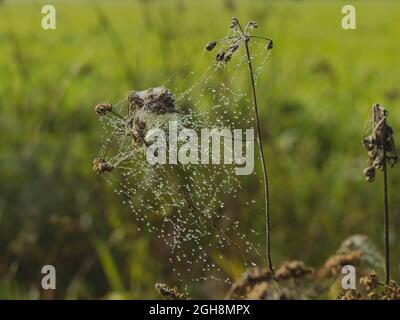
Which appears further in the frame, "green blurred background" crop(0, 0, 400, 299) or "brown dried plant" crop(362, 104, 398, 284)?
"green blurred background" crop(0, 0, 400, 299)

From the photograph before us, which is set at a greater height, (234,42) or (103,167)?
(234,42)

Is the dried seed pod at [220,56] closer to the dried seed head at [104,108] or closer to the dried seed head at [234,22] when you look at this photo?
the dried seed head at [234,22]

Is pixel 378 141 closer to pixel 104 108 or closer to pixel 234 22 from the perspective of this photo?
pixel 234 22

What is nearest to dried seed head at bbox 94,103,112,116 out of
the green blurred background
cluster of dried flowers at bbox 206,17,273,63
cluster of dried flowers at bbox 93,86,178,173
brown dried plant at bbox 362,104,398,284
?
cluster of dried flowers at bbox 93,86,178,173

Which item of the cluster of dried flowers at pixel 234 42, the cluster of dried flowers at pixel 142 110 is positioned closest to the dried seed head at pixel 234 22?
the cluster of dried flowers at pixel 234 42

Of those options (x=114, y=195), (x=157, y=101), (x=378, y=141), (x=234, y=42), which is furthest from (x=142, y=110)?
(x=114, y=195)

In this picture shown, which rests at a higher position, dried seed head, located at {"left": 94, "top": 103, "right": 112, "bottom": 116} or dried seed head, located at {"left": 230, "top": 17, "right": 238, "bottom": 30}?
dried seed head, located at {"left": 230, "top": 17, "right": 238, "bottom": 30}

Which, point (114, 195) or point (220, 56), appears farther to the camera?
point (114, 195)

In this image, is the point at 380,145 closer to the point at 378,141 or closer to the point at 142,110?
the point at 378,141

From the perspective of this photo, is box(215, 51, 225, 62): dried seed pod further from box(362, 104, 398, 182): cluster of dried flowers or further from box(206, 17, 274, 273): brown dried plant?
box(362, 104, 398, 182): cluster of dried flowers

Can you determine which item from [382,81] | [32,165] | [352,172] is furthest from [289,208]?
[382,81]
